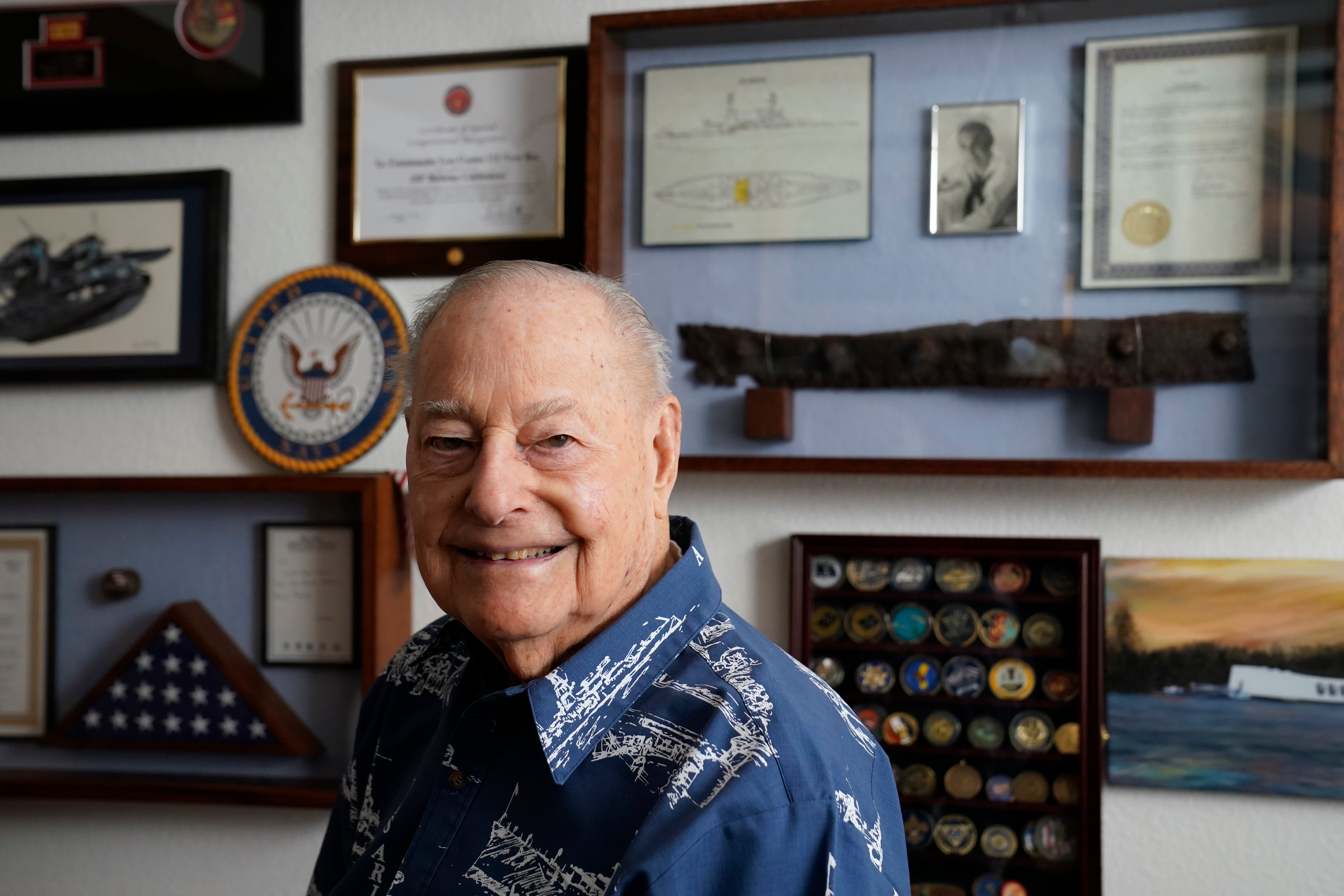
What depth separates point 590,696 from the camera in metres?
0.89

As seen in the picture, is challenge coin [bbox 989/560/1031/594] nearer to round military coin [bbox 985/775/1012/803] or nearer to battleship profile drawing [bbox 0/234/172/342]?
round military coin [bbox 985/775/1012/803]

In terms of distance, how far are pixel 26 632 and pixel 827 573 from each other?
127cm

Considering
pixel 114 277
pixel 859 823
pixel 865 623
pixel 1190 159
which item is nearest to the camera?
pixel 859 823

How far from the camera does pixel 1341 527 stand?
1.35 m

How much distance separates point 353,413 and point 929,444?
33.9 inches

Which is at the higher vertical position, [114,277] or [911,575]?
[114,277]

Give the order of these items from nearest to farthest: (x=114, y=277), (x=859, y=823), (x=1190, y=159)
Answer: (x=859, y=823), (x=1190, y=159), (x=114, y=277)

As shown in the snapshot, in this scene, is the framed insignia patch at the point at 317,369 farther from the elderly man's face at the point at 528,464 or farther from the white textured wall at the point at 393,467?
the elderly man's face at the point at 528,464

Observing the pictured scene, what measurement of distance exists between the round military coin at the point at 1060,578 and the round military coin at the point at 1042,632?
0.03 m

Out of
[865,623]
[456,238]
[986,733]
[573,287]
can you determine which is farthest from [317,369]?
[986,733]

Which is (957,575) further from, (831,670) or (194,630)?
(194,630)

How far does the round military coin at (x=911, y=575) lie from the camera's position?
143 cm

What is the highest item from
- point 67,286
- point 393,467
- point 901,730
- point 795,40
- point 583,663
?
point 795,40

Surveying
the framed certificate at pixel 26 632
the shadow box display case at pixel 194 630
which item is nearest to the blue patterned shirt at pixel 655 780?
the shadow box display case at pixel 194 630
